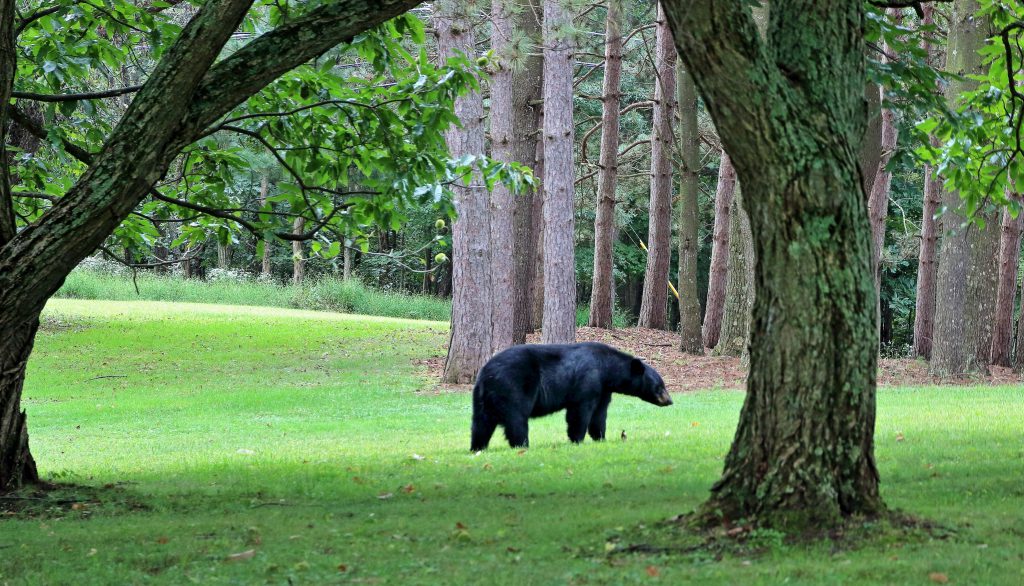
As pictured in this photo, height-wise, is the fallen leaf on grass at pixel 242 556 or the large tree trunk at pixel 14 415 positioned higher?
the large tree trunk at pixel 14 415

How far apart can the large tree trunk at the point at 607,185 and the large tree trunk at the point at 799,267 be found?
24.4 m

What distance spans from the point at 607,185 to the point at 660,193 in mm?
2534

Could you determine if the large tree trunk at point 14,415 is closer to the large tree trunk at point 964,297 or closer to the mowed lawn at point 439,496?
the mowed lawn at point 439,496

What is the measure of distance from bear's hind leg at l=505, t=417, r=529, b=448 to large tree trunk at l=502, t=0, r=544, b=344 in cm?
1251

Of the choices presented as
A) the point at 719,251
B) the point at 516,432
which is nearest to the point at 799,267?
the point at 516,432

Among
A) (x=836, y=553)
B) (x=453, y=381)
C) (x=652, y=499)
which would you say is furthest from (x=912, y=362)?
(x=836, y=553)

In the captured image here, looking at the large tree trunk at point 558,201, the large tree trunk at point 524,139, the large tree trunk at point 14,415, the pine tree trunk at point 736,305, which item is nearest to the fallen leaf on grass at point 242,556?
the large tree trunk at point 14,415

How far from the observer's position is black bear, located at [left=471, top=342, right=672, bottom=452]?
38.8 ft

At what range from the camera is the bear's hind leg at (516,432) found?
39.1ft

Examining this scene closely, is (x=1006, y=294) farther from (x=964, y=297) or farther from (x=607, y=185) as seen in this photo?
(x=607, y=185)

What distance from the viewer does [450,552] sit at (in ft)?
21.0

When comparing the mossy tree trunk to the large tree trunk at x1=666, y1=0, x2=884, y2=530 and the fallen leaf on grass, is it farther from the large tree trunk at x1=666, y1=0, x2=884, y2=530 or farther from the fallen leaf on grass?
the fallen leaf on grass

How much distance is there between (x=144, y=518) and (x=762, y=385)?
5.00 m

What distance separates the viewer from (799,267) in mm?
6055
